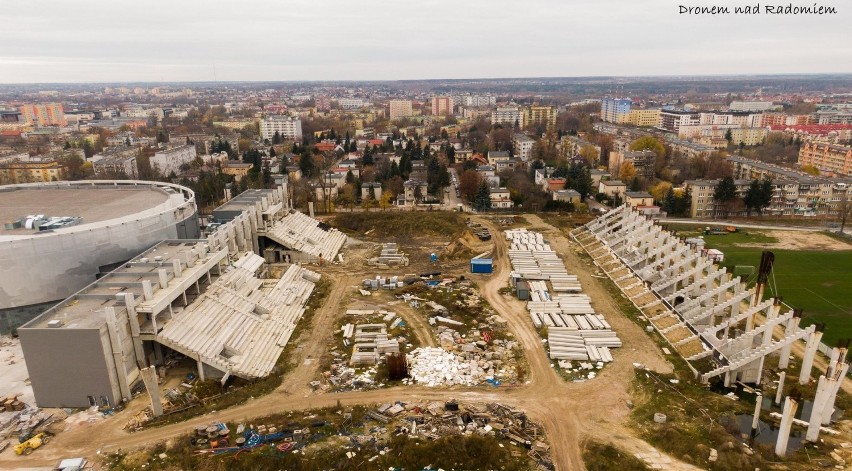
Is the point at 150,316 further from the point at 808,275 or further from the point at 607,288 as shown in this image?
the point at 808,275

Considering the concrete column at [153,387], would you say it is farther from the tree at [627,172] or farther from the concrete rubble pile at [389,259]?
the tree at [627,172]

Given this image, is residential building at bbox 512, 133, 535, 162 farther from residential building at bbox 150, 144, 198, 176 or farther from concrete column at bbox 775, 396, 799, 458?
concrete column at bbox 775, 396, 799, 458

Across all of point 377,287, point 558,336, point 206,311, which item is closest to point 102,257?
point 206,311

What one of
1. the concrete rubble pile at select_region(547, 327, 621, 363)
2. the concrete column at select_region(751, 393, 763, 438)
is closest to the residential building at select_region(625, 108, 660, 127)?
the concrete rubble pile at select_region(547, 327, 621, 363)

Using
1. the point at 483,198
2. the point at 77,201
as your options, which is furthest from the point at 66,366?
the point at 483,198

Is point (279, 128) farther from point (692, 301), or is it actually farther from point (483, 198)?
point (692, 301)

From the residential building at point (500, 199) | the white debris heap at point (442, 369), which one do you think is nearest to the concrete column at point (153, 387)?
the white debris heap at point (442, 369)

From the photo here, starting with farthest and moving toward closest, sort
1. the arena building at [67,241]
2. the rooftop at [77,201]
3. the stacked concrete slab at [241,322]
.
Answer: the rooftop at [77,201]
the arena building at [67,241]
the stacked concrete slab at [241,322]
